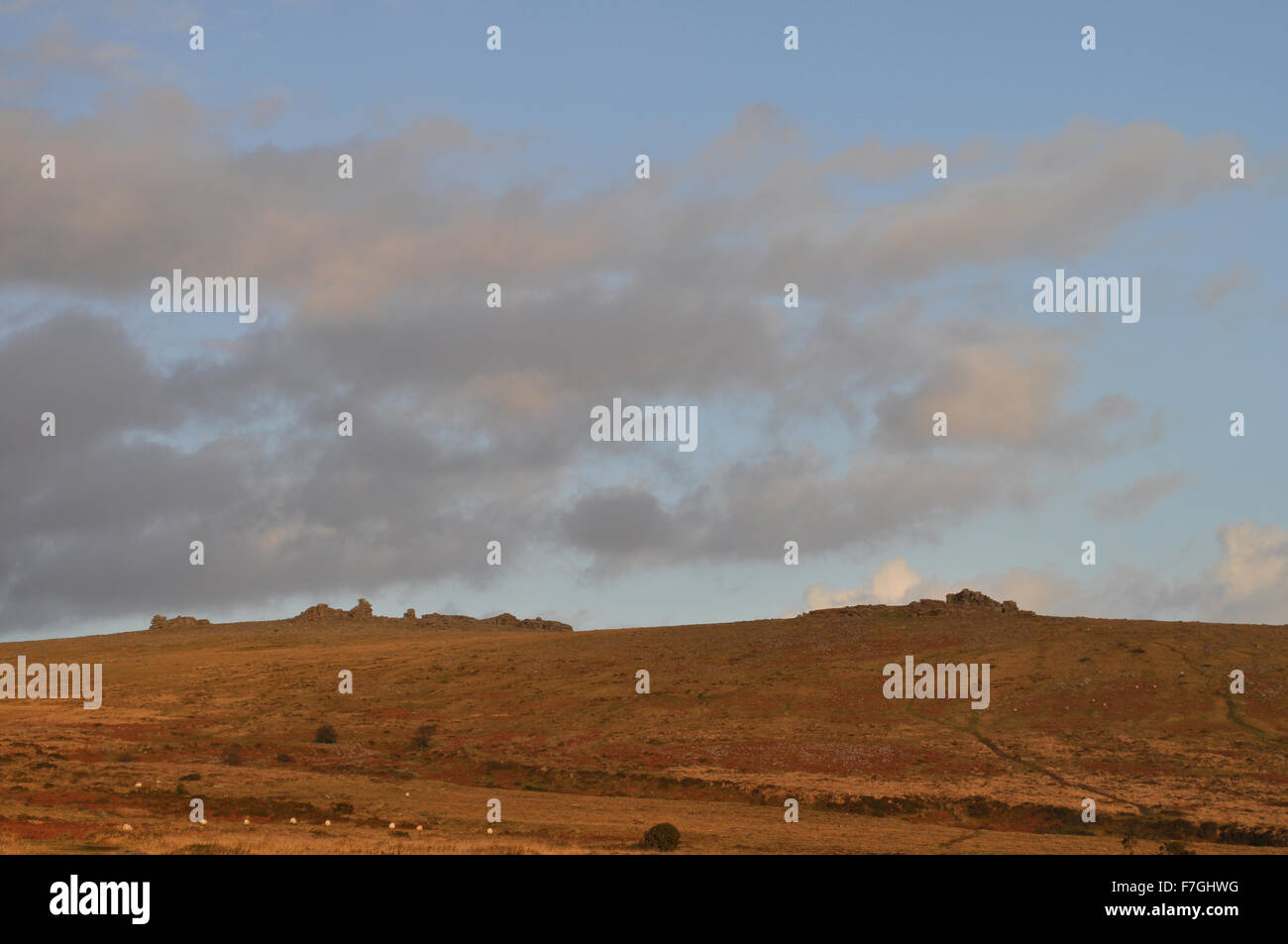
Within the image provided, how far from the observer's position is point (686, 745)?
67.6 meters

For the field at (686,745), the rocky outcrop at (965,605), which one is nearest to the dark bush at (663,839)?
the field at (686,745)

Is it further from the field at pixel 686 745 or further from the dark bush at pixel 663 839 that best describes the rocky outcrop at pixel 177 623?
the dark bush at pixel 663 839

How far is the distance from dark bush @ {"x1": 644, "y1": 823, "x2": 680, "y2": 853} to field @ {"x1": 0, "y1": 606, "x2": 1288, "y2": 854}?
4.63ft

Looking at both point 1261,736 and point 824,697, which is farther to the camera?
point 824,697

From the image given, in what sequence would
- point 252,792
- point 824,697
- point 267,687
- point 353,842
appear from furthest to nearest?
point 267,687
point 824,697
point 252,792
point 353,842

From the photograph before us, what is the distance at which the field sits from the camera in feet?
142

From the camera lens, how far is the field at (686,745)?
4322cm

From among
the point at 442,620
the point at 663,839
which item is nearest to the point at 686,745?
the point at 663,839

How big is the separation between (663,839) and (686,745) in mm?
29985
